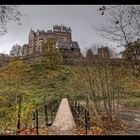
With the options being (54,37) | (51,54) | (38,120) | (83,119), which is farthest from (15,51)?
(83,119)

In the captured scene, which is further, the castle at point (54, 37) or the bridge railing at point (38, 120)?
the castle at point (54, 37)

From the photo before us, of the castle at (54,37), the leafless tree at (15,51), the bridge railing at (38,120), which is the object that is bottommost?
the bridge railing at (38,120)

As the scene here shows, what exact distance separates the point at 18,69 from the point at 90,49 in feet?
34.4

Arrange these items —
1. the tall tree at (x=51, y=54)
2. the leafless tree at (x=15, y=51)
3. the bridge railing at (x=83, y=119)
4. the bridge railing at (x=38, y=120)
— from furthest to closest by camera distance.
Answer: the tall tree at (x=51, y=54)
the leafless tree at (x=15, y=51)
the bridge railing at (x=83, y=119)
the bridge railing at (x=38, y=120)

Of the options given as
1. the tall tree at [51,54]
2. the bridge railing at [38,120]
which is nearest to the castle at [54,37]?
the tall tree at [51,54]

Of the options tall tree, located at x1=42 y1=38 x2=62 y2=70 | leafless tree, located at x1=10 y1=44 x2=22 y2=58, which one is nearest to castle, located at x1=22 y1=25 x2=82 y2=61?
tall tree, located at x1=42 y1=38 x2=62 y2=70

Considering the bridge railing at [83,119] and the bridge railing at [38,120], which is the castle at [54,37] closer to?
the bridge railing at [38,120]

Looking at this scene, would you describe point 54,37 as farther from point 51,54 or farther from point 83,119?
point 83,119

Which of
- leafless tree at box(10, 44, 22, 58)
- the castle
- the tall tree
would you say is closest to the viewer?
leafless tree at box(10, 44, 22, 58)

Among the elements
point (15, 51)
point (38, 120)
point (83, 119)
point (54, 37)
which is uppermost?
point (54, 37)

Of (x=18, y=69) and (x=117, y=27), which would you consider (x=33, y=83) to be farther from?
(x=117, y=27)

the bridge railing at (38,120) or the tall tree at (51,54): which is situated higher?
the tall tree at (51,54)

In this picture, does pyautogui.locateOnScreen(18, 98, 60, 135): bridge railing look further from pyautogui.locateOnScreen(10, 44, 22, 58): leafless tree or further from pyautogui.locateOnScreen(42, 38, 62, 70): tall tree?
pyautogui.locateOnScreen(42, 38, 62, 70): tall tree
